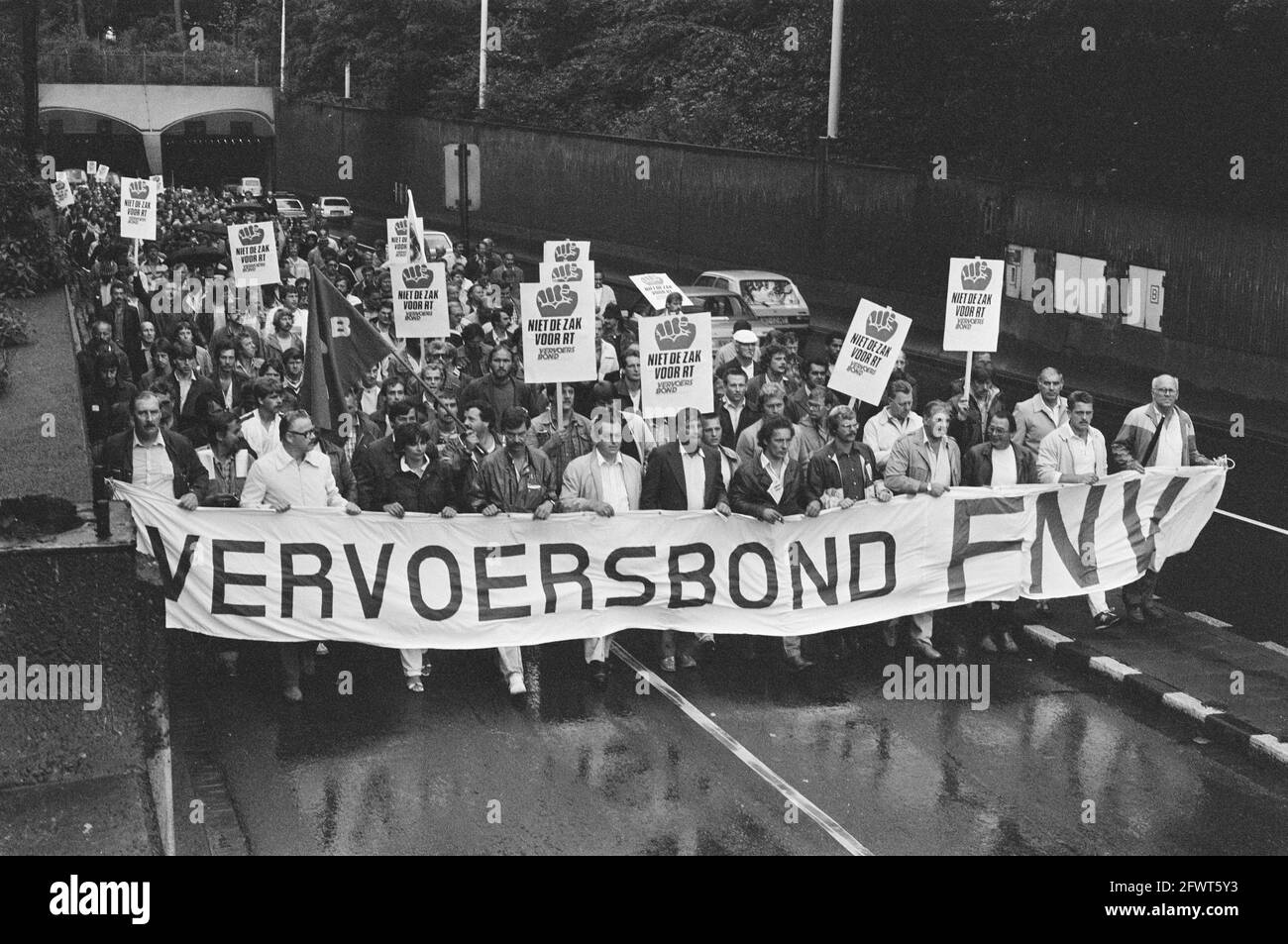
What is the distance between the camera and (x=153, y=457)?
37.0 ft

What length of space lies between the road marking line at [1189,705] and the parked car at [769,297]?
17033 millimetres

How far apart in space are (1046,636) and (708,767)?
3.42m

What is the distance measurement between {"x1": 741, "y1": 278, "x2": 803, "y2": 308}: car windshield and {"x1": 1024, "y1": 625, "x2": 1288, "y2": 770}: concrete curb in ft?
54.0

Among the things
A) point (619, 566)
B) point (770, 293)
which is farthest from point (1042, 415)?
point (770, 293)

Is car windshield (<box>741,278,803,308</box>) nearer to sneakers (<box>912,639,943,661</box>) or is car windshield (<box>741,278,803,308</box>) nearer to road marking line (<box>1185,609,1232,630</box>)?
road marking line (<box>1185,609,1232,630</box>)

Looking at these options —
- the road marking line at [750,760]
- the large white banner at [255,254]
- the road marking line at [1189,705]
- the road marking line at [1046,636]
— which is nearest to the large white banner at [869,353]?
the road marking line at [1046,636]

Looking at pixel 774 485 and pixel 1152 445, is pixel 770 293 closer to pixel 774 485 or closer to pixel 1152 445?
pixel 1152 445

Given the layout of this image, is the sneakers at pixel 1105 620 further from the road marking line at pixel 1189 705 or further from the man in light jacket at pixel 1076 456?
the road marking line at pixel 1189 705

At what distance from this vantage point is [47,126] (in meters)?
71.8

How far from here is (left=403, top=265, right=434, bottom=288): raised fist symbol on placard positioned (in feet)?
55.0

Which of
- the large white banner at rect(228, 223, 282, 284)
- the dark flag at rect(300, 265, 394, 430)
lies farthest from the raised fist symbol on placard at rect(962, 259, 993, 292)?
the large white banner at rect(228, 223, 282, 284)

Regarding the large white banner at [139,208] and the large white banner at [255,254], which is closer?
the large white banner at [255,254]

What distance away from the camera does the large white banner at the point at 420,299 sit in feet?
55.0

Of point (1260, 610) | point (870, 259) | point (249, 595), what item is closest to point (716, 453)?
point (249, 595)
